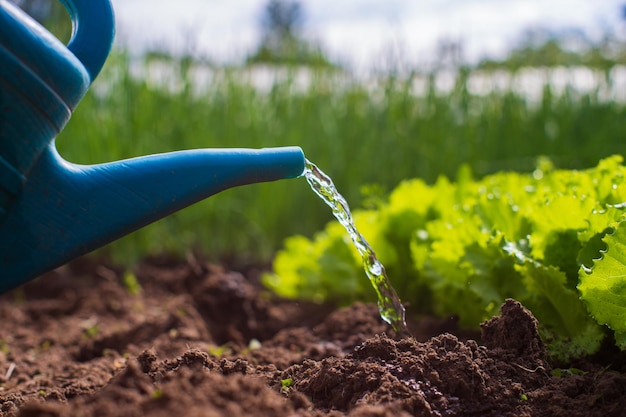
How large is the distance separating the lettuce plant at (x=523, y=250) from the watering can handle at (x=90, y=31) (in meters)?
1.09

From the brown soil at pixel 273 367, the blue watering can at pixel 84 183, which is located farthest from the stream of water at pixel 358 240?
the blue watering can at pixel 84 183

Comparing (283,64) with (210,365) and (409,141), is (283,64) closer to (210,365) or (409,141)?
(409,141)

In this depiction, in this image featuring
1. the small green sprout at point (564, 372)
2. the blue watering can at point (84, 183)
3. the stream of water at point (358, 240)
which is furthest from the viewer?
the stream of water at point (358, 240)

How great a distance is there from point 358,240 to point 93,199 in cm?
81

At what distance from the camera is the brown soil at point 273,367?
1.16m

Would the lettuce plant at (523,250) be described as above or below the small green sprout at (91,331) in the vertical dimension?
above

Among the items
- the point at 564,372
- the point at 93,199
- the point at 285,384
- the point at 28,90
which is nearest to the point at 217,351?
the point at 285,384

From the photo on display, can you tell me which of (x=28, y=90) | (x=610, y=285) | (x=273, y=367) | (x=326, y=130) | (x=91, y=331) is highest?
(x=28, y=90)

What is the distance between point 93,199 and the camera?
145 centimetres

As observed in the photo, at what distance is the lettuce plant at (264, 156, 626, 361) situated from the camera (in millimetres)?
1629

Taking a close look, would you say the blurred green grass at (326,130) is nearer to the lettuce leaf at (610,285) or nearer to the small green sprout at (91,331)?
the small green sprout at (91,331)

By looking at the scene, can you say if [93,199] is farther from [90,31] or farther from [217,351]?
[217,351]

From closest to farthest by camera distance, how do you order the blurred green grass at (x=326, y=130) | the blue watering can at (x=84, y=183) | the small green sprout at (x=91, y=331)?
the blue watering can at (x=84, y=183), the small green sprout at (x=91, y=331), the blurred green grass at (x=326, y=130)

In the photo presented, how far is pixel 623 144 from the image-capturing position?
152 inches
